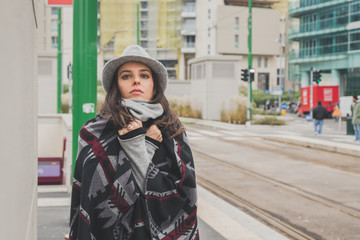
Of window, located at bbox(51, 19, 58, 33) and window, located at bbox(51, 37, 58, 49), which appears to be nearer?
window, located at bbox(51, 37, 58, 49)

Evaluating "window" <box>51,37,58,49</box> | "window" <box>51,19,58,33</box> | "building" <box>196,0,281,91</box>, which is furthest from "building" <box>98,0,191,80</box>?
"window" <box>51,19,58,33</box>

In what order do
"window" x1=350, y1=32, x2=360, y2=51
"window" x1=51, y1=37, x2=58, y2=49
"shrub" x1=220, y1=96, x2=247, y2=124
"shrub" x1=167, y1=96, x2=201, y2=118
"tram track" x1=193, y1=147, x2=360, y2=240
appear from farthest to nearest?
"window" x1=51, y1=37, x2=58, y2=49
"window" x1=350, y1=32, x2=360, y2=51
"shrub" x1=167, y1=96, x2=201, y2=118
"shrub" x1=220, y1=96, x2=247, y2=124
"tram track" x1=193, y1=147, x2=360, y2=240

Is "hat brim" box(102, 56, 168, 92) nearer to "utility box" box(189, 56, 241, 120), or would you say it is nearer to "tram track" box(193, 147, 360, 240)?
"tram track" box(193, 147, 360, 240)

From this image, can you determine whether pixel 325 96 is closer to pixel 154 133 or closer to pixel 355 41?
pixel 355 41

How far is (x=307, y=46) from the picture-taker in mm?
56312

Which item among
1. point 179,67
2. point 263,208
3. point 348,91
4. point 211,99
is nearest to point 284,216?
point 263,208

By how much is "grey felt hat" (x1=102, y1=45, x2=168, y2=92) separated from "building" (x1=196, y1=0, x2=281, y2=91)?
238 ft

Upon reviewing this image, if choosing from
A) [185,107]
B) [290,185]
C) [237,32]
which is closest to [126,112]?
[290,185]

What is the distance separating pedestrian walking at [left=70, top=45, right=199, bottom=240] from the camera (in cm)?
210

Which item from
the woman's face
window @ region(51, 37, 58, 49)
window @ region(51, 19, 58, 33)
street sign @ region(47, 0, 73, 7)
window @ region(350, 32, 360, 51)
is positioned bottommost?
the woman's face

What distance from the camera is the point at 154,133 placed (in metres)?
2.22

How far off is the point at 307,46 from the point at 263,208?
169 ft

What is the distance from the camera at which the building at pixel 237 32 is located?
76.2 m

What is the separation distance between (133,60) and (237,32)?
77694 millimetres
